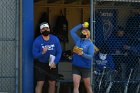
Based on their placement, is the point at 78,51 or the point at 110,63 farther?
the point at 110,63

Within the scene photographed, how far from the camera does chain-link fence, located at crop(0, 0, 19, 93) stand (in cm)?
952

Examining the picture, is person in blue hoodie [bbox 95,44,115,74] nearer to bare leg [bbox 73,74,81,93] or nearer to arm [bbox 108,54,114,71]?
arm [bbox 108,54,114,71]

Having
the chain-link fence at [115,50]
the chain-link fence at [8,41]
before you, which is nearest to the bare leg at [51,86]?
the chain-link fence at [8,41]

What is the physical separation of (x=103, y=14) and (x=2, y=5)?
2399mm

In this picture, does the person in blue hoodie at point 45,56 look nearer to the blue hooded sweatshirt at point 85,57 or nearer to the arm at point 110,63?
the blue hooded sweatshirt at point 85,57

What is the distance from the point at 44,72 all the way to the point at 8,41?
1074 millimetres

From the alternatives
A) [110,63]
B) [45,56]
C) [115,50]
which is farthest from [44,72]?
[115,50]

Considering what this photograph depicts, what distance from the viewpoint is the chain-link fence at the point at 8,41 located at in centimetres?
952

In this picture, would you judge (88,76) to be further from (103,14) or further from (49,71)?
(103,14)

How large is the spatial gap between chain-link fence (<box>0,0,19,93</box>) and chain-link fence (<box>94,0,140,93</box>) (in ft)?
6.17

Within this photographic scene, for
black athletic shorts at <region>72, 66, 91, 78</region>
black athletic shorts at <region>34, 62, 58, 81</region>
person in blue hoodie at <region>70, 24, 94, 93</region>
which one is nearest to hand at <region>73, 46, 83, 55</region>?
person in blue hoodie at <region>70, 24, 94, 93</region>

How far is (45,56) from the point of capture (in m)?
9.43

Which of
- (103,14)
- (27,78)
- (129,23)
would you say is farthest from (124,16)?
(27,78)

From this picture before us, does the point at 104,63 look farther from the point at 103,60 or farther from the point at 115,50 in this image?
the point at 115,50
